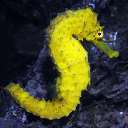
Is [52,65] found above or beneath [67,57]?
above

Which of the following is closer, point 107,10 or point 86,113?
point 86,113

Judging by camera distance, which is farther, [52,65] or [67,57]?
[52,65]

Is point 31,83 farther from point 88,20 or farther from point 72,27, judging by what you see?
point 88,20

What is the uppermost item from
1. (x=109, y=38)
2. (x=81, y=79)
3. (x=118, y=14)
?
(x=118, y=14)

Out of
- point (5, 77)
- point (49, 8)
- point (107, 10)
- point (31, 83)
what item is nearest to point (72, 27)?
point (49, 8)

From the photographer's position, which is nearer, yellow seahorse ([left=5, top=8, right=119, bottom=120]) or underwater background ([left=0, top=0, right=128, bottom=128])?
yellow seahorse ([left=5, top=8, right=119, bottom=120])

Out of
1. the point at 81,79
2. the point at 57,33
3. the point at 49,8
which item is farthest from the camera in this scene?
the point at 49,8

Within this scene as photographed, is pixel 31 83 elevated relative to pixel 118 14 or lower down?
lower down

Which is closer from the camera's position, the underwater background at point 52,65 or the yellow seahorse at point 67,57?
the yellow seahorse at point 67,57
